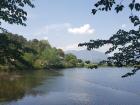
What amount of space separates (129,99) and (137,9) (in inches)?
1556

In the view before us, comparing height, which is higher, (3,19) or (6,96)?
(3,19)

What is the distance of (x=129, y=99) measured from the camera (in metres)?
45.4

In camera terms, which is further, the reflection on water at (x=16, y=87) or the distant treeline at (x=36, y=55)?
the reflection on water at (x=16, y=87)

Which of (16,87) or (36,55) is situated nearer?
(36,55)

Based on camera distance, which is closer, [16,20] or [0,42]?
[0,42]

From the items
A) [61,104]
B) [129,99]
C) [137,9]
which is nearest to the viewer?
[137,9]

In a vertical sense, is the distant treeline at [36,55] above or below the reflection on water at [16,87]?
above

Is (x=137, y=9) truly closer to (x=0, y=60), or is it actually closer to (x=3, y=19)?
(x=0, y=60)

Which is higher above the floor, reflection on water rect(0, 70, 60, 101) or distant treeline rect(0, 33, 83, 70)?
distant treeline rect(0, 33, 83, 70)

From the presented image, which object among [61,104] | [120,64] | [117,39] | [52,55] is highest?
[52,55]

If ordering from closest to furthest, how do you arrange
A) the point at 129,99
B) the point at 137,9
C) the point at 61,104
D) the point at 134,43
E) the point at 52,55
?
the point at 137,9
the point at 134,43
the point at 61,104
the point at 129,99
the point at 52,55

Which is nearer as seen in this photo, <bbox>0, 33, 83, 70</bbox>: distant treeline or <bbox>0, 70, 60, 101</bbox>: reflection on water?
<bbox>0, 33, 83, 70</bbox>: distant treeline

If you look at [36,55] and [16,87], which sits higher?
[36,55]

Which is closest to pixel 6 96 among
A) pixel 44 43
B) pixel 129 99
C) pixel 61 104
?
pixel 61 104
